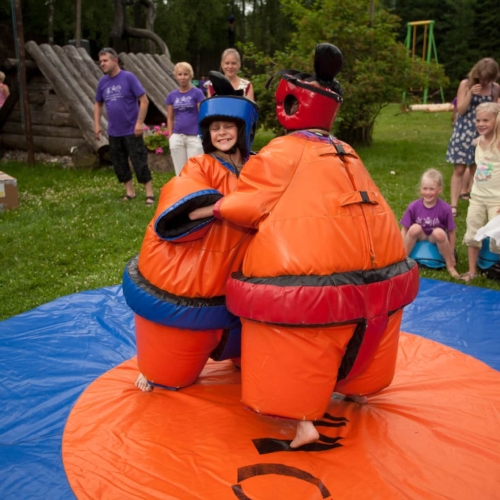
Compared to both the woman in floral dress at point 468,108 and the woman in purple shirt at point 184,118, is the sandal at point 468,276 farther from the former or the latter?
the woman in purple shirt at point 184,118

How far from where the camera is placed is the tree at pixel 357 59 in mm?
11562

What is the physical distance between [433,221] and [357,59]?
7894 millimetres

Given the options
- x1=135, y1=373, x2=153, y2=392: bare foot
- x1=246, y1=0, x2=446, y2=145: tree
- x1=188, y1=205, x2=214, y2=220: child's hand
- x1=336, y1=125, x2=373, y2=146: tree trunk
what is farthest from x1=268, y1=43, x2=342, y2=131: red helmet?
x1=336, y1=125, x2=373, y2=146: tree trunk

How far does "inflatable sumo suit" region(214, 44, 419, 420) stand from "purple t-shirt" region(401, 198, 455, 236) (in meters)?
2.56

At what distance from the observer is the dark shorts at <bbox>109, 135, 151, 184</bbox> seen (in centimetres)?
716

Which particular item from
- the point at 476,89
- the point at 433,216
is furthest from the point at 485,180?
the point at 476,89

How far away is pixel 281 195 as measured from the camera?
8.01ft

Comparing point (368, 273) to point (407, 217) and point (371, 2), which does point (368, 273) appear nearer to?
point (407, 217)

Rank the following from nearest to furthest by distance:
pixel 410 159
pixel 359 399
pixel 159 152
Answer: pixel 359 399 → pixel 159 152 → pixel 410 159

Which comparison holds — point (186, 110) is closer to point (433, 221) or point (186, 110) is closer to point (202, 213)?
point (433, 221)

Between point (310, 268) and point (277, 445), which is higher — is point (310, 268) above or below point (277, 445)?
above

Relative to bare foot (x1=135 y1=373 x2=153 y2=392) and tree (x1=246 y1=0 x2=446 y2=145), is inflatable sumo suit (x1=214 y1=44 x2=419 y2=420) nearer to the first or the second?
bare foot (x1=135 y1=373 x2=153 y2=392)

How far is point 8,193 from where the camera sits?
704cm

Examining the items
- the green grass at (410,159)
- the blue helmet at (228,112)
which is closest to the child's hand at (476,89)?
the green grass at (410,159)
